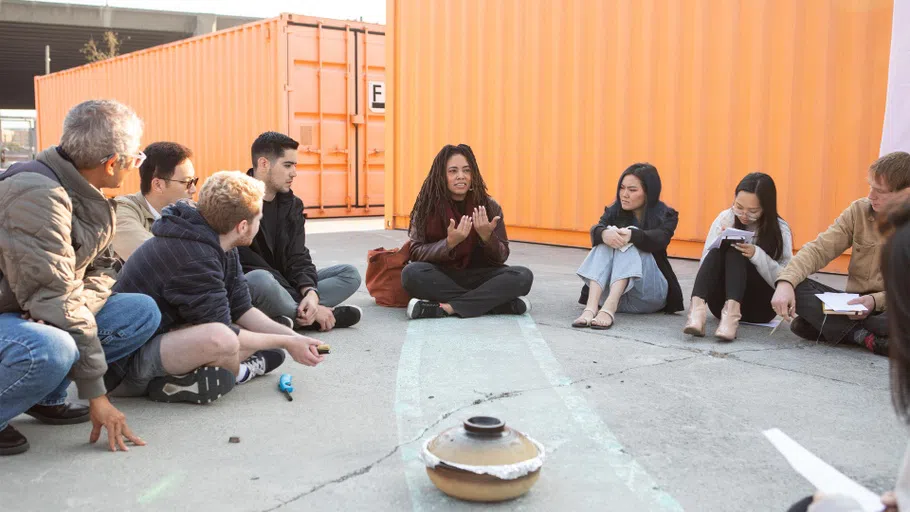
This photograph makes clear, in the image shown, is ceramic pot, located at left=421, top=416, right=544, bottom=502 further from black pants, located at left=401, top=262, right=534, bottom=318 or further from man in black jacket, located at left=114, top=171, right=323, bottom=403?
black pants, located at left=401, top=262, right=534, bottom=318

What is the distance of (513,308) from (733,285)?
1484 mm

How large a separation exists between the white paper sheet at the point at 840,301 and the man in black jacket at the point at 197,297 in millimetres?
2943

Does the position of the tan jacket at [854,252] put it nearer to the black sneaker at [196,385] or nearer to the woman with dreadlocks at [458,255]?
the woman with dreadlocks at [458,255]

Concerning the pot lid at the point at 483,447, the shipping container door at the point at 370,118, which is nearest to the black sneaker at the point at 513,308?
the pot lid at the point at 483,447

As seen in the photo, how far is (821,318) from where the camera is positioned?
16.2 feet

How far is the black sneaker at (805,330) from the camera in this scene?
5.13 metres

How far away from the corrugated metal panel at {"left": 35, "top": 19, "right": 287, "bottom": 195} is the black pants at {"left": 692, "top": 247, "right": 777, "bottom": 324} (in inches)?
377

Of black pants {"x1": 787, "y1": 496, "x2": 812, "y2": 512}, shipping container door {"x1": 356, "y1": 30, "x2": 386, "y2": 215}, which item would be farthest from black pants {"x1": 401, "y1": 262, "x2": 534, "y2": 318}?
shipping container door {"x1": 356, "y1": 30, "x2": 386, "y2": 215}

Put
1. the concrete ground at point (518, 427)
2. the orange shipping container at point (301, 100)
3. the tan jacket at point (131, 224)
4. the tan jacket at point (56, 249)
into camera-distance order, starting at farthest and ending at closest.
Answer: the orange shipping container at point (301, 100), the tan jacket at point (131, 224), the tan jacket at point (56, 249), the concrete ground at point (518, 427)

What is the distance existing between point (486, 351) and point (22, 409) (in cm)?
247

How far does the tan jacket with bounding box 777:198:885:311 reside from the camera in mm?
4887

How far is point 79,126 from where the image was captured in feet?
10.1

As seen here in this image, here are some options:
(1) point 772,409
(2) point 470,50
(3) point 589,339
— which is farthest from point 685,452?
(2) point 470,50

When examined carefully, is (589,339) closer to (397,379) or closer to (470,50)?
(397,379)
